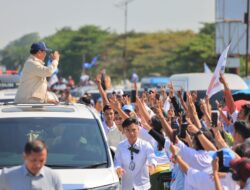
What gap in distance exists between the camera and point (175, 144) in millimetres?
8406

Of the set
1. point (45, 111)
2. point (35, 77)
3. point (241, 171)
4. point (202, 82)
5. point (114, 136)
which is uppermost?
point (35, 77)

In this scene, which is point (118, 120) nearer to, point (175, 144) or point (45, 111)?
point (45, 111)

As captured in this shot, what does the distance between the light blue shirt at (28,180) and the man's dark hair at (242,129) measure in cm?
208

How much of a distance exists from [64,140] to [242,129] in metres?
2.01

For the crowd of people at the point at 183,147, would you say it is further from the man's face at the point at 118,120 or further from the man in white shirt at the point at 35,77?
the man in white shirt at the point at 35,77

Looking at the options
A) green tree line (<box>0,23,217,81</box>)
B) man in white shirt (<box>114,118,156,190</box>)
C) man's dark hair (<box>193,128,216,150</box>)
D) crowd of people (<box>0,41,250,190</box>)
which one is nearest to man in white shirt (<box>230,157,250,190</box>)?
crowd of people (<box>0,41,250,190</box>)

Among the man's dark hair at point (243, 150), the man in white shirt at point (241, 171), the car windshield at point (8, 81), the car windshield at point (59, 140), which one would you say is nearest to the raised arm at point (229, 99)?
the car windshield at point (59, 140)

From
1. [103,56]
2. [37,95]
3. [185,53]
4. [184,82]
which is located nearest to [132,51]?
[103,56]

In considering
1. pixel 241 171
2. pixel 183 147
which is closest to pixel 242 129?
pixel 183 147

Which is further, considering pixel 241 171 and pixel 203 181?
pixel 203 181

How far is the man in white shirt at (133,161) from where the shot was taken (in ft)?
31.4

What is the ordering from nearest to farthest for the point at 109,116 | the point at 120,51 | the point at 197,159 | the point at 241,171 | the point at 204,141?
the point at 241,171, the point at 204,141, the point at 197,159, the point at 109,116, the point at 120,51

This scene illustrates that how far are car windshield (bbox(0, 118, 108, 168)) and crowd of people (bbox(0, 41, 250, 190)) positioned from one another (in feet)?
1.36

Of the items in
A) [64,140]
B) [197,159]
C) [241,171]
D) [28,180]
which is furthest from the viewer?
[64,140]
